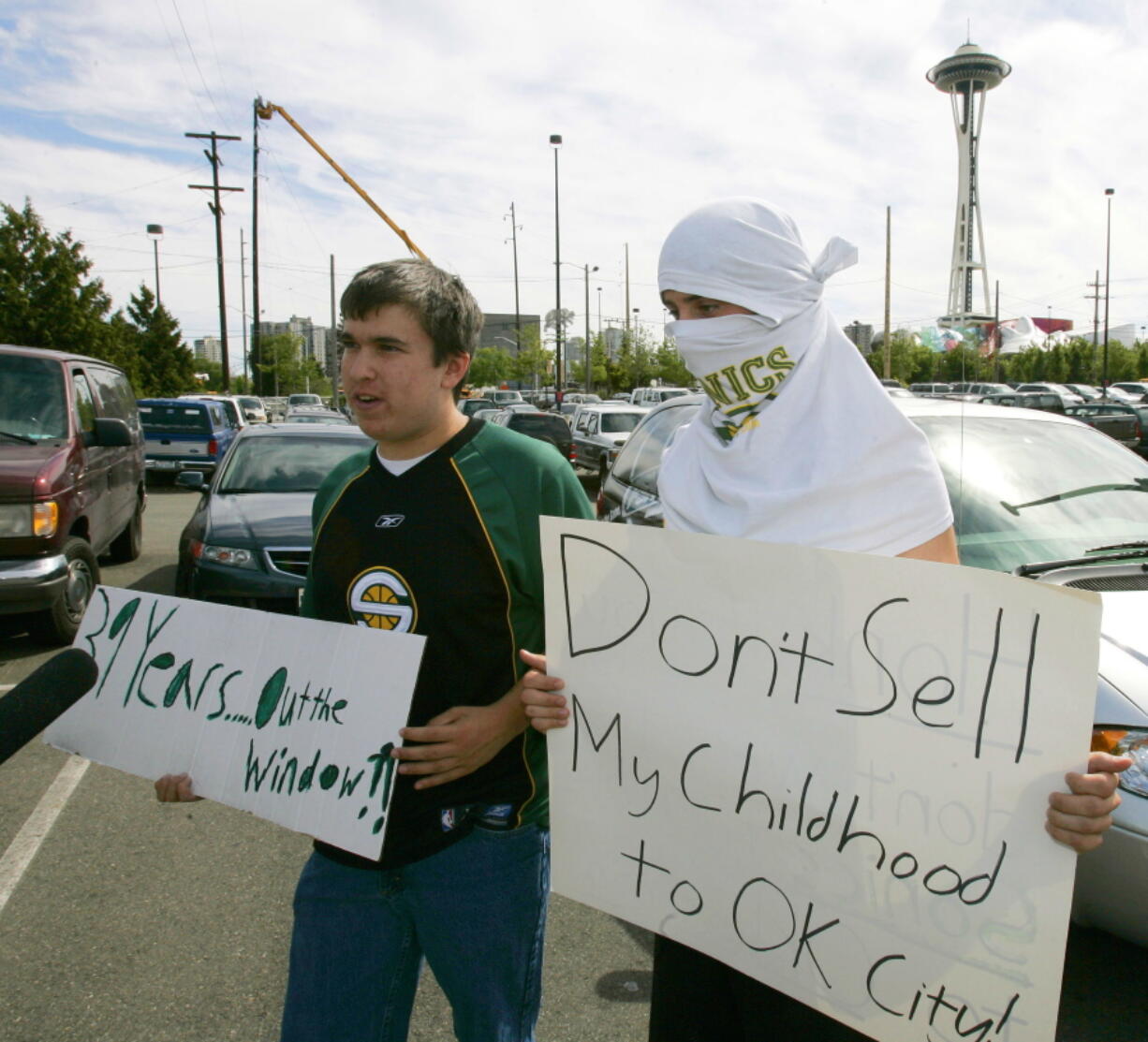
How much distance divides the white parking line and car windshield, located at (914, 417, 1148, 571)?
364 cm

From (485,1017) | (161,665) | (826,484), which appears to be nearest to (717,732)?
(826,484)

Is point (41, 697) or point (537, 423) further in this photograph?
point (537, 423)

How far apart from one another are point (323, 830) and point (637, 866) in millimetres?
605

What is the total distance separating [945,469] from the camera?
13.0 feet

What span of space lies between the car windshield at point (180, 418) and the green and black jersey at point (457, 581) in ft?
65.4

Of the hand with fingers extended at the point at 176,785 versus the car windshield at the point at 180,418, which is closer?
the hand with fingers extended at the point at 176,785

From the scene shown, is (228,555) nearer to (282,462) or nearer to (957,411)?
(282,462)

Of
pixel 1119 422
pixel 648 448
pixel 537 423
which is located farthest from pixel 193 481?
pixel 1119 422

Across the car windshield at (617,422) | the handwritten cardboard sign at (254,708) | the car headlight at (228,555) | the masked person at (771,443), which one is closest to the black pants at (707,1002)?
the masked person at (771,443)

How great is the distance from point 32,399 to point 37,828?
4510mm

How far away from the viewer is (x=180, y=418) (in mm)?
20422

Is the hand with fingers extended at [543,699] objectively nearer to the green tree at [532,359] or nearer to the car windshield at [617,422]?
the car windshield at [617,422]

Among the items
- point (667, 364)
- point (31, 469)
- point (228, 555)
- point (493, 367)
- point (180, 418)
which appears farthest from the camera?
point (493, 367)

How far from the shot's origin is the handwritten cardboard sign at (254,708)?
1.81 metres
